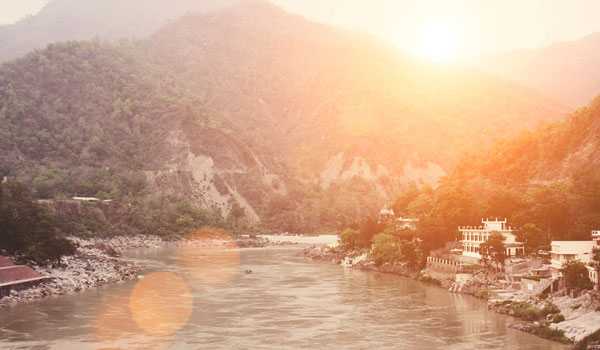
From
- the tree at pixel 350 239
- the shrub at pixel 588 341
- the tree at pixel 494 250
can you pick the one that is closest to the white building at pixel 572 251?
the tree at pixel 494 250

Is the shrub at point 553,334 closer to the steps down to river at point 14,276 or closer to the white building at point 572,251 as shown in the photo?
→ the white building at point 572,251

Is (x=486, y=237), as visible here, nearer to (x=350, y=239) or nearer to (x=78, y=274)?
(x=350, y=239)

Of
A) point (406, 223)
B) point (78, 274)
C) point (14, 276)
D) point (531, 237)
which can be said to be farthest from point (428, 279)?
point (14, 276)

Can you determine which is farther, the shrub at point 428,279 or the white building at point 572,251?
the shrub at point 428,279

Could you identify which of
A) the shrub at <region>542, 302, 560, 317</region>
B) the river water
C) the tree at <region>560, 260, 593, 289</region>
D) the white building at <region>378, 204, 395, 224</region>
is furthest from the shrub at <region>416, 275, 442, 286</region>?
the white building at <region>378, 204, 395, 224</region>

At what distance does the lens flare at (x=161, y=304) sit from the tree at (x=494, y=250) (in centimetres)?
2444

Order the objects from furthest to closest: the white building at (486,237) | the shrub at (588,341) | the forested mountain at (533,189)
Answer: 1. the forested mountain at (533,189)
2. the white building at (486,237)
3. the shrub at (588,341)

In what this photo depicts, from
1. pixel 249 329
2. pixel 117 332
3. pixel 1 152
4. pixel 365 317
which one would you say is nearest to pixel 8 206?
pixel 117 332

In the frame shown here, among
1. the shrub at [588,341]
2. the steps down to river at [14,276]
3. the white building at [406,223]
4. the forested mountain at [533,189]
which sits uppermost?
the forested mountain at [533,189]

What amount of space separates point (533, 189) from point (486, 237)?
57.7ft

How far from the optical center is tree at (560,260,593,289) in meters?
37.8

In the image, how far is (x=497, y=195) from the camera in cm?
6456

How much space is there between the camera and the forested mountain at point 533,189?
55906 mm

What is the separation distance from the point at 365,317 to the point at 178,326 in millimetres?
12702
